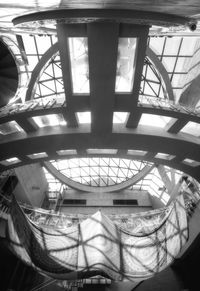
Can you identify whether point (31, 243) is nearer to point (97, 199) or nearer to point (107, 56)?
point (107, 56)

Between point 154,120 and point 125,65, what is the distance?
5679 mm

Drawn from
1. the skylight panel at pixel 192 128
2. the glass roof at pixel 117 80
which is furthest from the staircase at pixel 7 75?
the skylight panel at pixel 192 128

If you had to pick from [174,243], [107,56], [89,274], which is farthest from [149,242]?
[107,56]

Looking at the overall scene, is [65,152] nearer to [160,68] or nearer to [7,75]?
[7,75]

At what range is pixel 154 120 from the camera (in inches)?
588

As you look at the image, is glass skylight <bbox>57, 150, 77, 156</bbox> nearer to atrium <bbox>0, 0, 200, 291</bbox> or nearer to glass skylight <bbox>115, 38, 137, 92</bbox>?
atrium <bbox>0, 0, 200, 291</bbox>

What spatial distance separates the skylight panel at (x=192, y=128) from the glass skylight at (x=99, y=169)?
20.2 m

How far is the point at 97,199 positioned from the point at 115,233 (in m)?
27.6

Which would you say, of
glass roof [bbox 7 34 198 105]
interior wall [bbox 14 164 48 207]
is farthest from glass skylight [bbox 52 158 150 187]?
glass roof [bbox 7 34 198 105]

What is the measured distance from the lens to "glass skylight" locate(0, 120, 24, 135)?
1497 cm

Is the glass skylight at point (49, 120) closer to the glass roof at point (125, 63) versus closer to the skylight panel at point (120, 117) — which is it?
the glass roof at point (125, 63)

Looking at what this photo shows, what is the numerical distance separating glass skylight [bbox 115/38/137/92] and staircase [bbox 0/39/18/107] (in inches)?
368

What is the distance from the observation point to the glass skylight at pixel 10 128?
49.1 feet

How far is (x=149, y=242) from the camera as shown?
11320 mm
